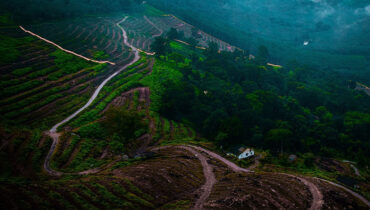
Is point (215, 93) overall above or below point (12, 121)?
above

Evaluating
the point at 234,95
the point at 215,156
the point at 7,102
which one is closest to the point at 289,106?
Answer: the point at 234,95

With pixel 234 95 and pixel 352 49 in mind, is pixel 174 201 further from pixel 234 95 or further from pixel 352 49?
pixel 352 49

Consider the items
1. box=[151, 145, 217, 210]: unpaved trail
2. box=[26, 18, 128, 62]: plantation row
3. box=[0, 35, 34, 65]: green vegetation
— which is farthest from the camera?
box=[26, 18, 128, 62]: plantation row

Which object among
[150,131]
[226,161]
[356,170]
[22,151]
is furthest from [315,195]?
[22,151]

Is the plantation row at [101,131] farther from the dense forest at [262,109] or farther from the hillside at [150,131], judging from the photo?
the dense forest at [262,109]

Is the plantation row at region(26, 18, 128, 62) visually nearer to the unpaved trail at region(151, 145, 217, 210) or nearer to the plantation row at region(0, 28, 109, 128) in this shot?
the plantation row at region(0, 28, 109, 128)

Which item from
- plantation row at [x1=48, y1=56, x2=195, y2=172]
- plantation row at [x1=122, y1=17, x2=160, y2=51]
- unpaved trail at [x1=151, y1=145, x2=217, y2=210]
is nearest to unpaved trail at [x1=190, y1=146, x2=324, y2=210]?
unpaved trail at [x1=151, y1=145, x2=217, y2=210]
